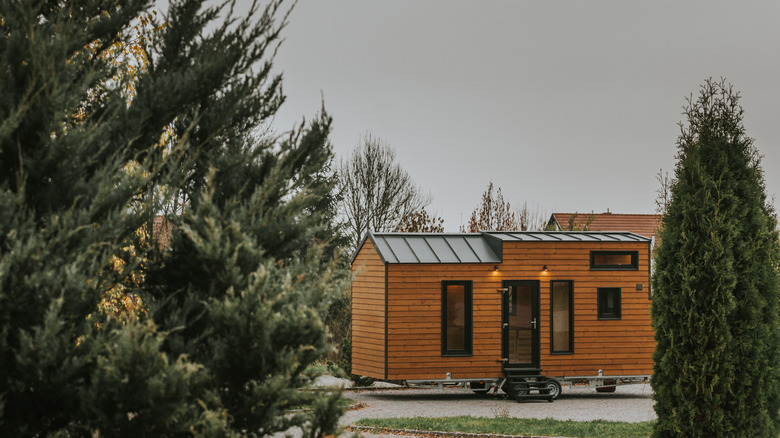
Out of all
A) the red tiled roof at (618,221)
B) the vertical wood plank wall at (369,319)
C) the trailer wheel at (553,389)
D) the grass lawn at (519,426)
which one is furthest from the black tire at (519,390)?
the red tiled roof at (618,221)

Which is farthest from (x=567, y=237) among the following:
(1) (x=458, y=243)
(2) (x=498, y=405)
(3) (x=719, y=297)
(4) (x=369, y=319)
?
(3) (x=719, y=297)

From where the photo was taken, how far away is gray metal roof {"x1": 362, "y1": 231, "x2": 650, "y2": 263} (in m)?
15.9

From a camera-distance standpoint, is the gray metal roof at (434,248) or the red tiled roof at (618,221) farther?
the red tiled roof at (618,221)

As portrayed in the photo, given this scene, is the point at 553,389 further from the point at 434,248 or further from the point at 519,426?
the point at 519,426

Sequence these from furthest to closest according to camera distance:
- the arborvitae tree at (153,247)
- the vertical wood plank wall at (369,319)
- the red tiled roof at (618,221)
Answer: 1. the red tiled roof at (618,221)
2. the vertical wood plank wall at (369,319)
3. the arborvitae tree at (153,247)

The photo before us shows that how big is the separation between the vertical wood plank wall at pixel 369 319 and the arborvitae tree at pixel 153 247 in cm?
Result: 981

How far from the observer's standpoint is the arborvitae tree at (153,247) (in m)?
4.26

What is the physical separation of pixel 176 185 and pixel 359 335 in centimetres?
1169

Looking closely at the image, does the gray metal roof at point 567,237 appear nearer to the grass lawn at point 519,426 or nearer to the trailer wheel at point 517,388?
the trailer wheel at point 517,388

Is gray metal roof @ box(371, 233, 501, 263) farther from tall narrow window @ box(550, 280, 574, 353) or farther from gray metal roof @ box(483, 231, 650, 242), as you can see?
tall narrow window @ box(550, 280, 574, 353)

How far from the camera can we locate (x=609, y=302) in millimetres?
16625

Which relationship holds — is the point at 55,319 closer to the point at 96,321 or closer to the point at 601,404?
the point at 96,321

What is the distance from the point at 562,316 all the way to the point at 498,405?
2.40 meters

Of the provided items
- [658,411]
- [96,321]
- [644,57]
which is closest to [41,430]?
[96,321]
